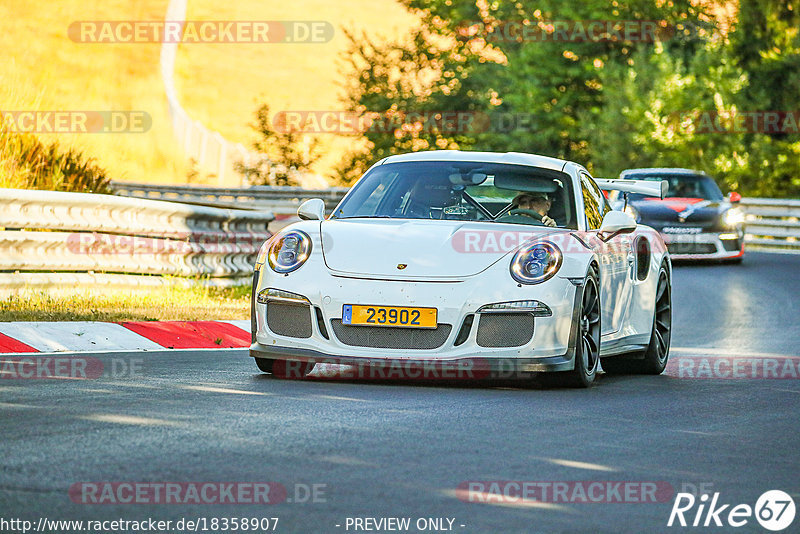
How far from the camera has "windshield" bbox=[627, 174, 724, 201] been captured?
77.6ft

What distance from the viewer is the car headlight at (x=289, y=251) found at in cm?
835

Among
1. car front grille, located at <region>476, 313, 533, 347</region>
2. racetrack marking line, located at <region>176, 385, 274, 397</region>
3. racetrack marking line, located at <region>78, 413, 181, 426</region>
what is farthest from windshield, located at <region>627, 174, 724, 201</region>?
racetrack marking line, located at <region>78, 413, 181, 426</region>

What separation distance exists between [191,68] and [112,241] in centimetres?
6158

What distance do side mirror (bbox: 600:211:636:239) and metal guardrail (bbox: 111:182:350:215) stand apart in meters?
21.2

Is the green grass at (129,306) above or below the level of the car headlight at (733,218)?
below

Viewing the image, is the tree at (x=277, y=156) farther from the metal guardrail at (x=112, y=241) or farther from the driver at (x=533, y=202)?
the driver at (x=533, y=202)

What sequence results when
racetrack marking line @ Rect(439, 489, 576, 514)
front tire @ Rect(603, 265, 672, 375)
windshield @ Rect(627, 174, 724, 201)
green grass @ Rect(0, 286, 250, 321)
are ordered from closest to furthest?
1. racetrack marking line @ Rect(439, 489, 576, 514)
2. front tire @ Rect(603, 265, 672, 375)
3. green grass @ Rect(0, 286, 250, 321)
4. windshield @ Rect(627, 174, 724, 201)

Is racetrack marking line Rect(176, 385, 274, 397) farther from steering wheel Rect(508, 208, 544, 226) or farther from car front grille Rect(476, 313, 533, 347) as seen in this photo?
steering wheel Rect(508, 208, 544, 226)

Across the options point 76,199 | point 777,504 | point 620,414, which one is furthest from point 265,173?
point 777,504

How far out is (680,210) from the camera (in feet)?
74.7

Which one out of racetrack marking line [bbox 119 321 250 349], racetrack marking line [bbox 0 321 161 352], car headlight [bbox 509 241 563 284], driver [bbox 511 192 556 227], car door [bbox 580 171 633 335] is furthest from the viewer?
racetrack marking line [bbox 119 321 250 349]

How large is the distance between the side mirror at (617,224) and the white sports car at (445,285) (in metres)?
0.01

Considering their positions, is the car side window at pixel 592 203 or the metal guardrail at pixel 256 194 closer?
the car side window at pixel 592 203

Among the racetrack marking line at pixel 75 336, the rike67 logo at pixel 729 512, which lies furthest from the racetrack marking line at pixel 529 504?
the racetrack marking line at pixel 75 336
